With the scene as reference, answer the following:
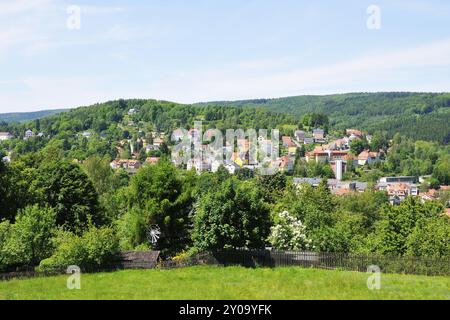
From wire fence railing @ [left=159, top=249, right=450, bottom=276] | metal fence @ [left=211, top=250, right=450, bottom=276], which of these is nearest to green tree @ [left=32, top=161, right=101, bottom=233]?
wire fence railing @ [left=159, top=249, right=450, bottom=276]

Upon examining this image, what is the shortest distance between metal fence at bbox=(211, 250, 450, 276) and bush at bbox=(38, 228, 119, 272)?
5.81 meters

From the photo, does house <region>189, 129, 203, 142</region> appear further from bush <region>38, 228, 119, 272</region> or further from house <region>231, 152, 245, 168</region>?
bush <region>38, 228, 119, 272</region>

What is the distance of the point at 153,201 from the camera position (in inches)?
1469

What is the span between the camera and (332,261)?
93.7 ft

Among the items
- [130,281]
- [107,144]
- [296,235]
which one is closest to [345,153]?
[107,144]

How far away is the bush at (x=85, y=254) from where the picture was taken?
28469 millimetres

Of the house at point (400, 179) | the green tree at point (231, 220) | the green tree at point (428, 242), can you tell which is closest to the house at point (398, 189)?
the house at point (400, 179)

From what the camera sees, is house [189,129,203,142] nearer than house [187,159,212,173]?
No

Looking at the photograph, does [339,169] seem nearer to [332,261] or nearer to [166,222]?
[166,222]

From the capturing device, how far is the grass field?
20078 mm

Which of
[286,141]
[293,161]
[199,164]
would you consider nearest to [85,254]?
[199,164]

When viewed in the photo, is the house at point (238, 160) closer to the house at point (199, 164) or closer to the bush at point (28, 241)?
the house at point (199, 164)

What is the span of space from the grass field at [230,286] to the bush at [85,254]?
72.3 inches

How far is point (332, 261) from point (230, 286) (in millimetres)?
8319
